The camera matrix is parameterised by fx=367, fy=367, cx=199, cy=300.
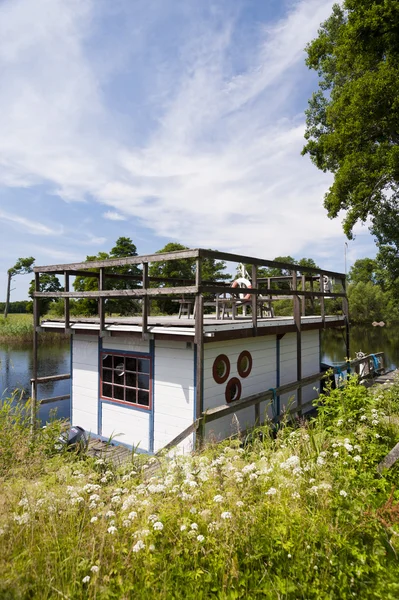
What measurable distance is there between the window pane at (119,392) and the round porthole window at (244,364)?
8.64 feet

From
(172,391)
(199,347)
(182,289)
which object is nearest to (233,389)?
(172,391)

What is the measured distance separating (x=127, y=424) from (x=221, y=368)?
2482mm

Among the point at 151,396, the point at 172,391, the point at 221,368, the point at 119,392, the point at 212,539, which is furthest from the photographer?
the point at 119,392

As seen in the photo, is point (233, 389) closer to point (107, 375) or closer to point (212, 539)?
point (107, 375)

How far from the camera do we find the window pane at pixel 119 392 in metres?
8.16

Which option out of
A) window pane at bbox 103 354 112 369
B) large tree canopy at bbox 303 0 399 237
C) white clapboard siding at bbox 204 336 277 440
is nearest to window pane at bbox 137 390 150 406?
window pane at bbox 103 354 112 369

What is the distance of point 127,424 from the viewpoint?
7930mm

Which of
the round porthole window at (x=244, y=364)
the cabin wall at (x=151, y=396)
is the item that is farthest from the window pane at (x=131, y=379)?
the round porthole window at (x=244, y=364)

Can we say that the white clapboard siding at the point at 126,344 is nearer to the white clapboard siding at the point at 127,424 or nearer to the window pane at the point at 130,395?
the window pane at the point at 130,395

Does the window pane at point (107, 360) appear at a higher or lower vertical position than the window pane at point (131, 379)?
higher

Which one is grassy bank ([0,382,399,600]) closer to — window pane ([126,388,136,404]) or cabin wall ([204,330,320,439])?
cabin wall ([204,330,320,439])

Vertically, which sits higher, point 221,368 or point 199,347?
point 199,347

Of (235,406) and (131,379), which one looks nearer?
(235,406)

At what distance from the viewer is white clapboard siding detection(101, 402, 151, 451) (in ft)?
24.8
